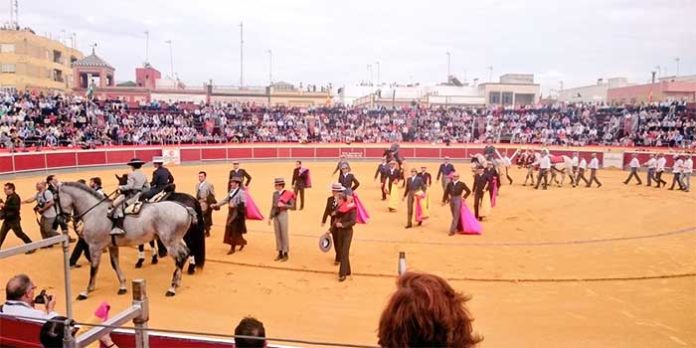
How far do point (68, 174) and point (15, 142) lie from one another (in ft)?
12.6

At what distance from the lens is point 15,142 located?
86.2 ft

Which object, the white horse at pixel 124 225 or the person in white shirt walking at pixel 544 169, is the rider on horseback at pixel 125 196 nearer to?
the white horse at pixel 124 225

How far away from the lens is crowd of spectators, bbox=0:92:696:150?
30.9 meters

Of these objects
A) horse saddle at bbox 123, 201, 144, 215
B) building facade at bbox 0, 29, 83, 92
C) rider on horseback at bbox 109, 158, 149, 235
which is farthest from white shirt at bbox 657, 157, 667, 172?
building facade at bbox 0, 29, 83, 92

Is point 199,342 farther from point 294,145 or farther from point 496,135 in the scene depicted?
point 496,135

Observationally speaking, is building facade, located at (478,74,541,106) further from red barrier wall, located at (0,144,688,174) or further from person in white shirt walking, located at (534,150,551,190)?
person in white shirt walking, located at (534,150,551,190)

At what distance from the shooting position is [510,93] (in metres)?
69.6

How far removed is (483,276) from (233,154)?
25.6 metres

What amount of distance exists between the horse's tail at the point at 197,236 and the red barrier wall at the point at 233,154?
18254mm

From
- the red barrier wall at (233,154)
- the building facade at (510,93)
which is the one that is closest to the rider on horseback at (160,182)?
the red barrier wall at (233,154)

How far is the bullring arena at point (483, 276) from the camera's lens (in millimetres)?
7270

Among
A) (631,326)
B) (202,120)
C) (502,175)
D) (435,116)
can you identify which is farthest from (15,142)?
(435,116)

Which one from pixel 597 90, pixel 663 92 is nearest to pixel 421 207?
pixel 663 92

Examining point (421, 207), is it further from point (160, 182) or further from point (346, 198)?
point (160, 182)
